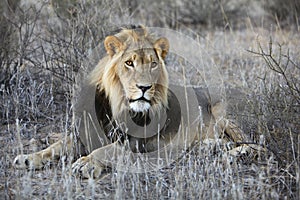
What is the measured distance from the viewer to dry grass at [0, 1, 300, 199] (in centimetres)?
334

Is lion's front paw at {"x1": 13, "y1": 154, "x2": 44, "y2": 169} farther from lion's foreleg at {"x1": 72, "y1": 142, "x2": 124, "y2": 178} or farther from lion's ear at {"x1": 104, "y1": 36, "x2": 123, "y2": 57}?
lion's ear at {"x1": 104, "y1": 36, "x2": 123, "y2": 57}

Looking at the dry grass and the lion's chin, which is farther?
the lion's chin

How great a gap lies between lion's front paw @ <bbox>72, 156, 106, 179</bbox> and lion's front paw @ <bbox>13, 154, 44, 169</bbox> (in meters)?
0.34

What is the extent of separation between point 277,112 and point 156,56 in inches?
39.8

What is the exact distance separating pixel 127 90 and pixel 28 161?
0.88m

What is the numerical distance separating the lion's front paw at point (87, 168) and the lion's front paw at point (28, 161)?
1.12 ft

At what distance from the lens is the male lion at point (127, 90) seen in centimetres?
391

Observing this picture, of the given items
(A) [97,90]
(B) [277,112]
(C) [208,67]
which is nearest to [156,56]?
(A) [97,90]

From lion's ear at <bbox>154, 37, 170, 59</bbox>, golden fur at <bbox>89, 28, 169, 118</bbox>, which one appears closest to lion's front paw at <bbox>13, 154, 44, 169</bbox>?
golden fur at <bbox>89, 28, 169, 118</bbox>

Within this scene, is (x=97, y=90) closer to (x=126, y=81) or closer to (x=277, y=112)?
(x=126, y=81)

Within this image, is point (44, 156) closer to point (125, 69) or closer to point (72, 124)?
point (72, 124)

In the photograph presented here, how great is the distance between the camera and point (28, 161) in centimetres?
388

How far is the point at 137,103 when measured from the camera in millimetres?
3930

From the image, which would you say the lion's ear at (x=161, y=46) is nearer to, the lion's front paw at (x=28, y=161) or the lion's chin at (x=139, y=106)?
the lion's chin at (x=139, y=106)
